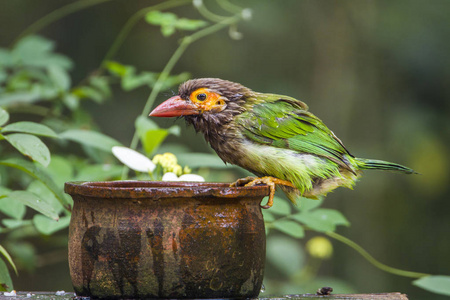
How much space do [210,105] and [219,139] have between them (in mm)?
126

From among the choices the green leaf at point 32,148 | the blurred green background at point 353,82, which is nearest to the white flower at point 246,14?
the blurred green background at point 353,82

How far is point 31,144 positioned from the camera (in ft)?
7.11

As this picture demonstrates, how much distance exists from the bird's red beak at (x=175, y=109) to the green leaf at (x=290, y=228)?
21.7 inches

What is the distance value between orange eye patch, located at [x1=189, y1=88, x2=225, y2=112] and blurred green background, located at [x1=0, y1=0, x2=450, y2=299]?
280 centimetres

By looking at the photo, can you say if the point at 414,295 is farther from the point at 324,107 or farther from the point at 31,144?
the point at 31,144

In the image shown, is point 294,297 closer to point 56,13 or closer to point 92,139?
point 92,139

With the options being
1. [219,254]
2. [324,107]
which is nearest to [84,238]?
[219,254]

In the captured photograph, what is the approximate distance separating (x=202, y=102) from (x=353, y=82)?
320cm

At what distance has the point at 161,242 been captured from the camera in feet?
5.90

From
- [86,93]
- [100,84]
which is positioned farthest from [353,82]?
[86,93]

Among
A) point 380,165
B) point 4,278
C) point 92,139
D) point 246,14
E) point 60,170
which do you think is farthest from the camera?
point 246,14

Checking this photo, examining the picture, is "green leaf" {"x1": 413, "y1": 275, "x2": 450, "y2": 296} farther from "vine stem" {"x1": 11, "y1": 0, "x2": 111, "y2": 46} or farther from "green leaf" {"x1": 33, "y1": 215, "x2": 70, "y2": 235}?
"vine stem" {"x1": 11, "y1": 0, "x2": 111, "y2": 46}

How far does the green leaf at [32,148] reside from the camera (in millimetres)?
2132

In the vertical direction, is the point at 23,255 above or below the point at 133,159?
below
